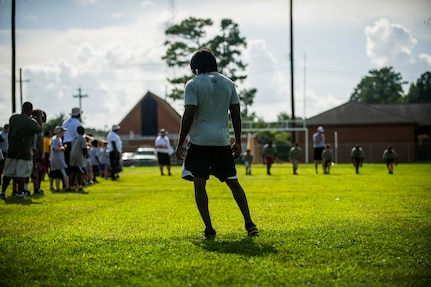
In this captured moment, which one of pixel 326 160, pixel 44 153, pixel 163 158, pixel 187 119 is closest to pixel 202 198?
pixel 187 119

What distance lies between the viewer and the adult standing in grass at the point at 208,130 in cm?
823

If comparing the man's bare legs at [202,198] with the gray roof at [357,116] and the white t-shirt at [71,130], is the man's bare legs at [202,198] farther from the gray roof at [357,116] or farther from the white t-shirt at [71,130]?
the gray roof at [357,116]

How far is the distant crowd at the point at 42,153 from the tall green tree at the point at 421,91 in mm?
90672

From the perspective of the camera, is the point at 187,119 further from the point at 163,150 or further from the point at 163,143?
the point at 163,150

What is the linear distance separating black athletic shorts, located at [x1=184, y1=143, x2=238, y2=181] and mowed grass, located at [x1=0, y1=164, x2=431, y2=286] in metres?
0.79

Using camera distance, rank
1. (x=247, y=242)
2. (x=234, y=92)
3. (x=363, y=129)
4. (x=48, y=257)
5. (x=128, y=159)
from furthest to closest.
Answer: (x=363, y=129) < (x=128, y=159) < (x=234, y=92) < (x=247, y=242) < (x=48, y=257)

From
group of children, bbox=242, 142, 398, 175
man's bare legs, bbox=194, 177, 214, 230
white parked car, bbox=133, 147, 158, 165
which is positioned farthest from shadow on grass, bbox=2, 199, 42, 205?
white parked car, bbox=133, 147, 158, 165

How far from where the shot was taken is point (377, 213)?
36.1ft

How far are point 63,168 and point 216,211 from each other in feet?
26.9

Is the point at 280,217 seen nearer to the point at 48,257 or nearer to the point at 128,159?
the point at 48,257

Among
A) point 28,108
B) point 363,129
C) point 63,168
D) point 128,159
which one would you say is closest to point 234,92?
point 28,108

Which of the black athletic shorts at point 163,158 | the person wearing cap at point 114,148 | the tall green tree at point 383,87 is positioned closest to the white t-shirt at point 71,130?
the person wearing cap at point 114,148

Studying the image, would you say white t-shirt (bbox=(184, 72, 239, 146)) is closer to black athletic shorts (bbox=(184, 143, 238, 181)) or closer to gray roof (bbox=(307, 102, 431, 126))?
black athletic shorts (bbox=(184, 143, 238, 181))

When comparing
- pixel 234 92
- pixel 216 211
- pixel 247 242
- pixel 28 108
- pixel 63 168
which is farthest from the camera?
pixel 63 168
